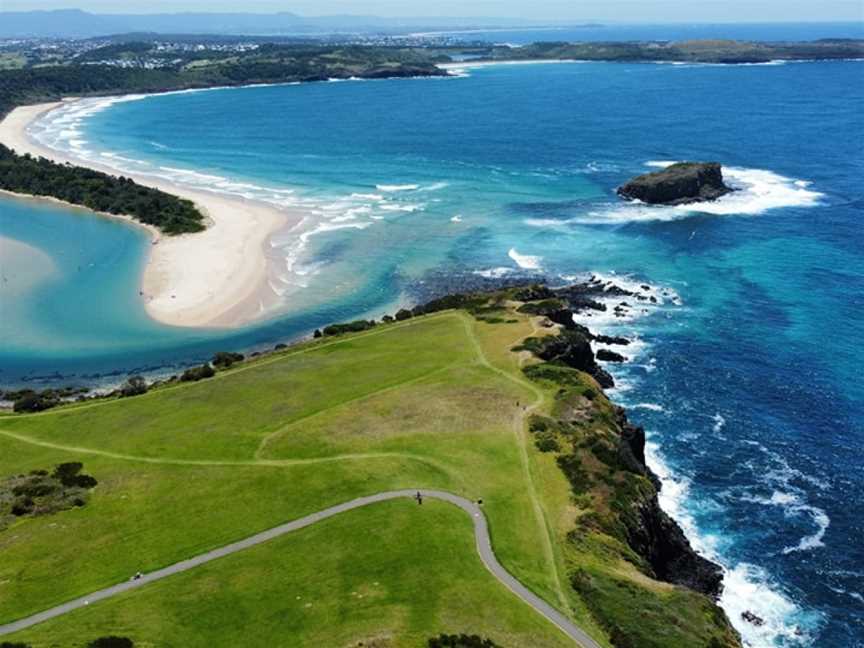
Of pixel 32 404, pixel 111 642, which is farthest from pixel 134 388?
pixel 111 642

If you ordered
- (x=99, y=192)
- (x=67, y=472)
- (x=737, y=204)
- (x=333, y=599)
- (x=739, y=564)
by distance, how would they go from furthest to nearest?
(x=99, y=192) → (x=737, y=204) → (x=67, y=472) → (x=739, y=564) → (x=333, y=599)

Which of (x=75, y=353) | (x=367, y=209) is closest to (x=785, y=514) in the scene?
(x=75, y=353)

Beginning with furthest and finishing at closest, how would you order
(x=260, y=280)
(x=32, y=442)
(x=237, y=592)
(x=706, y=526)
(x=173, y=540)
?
(x=260, y=280)
(x=32, y=442)
(x=706, y=526)
(x=173, y=540)
(x=237, y=592)

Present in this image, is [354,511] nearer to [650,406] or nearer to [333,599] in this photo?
[333,599]

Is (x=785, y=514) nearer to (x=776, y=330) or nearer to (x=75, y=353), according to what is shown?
(x=776, y=330)

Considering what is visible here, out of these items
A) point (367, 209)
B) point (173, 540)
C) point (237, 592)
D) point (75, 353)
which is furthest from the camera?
point (367, 209)

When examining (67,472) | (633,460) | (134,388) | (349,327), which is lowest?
(134,388)

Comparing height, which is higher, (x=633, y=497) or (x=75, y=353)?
(x=633, y=497)

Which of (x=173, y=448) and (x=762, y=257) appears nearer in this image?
(x=173, y=448)

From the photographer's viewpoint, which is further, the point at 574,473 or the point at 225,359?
the point at 225,359
